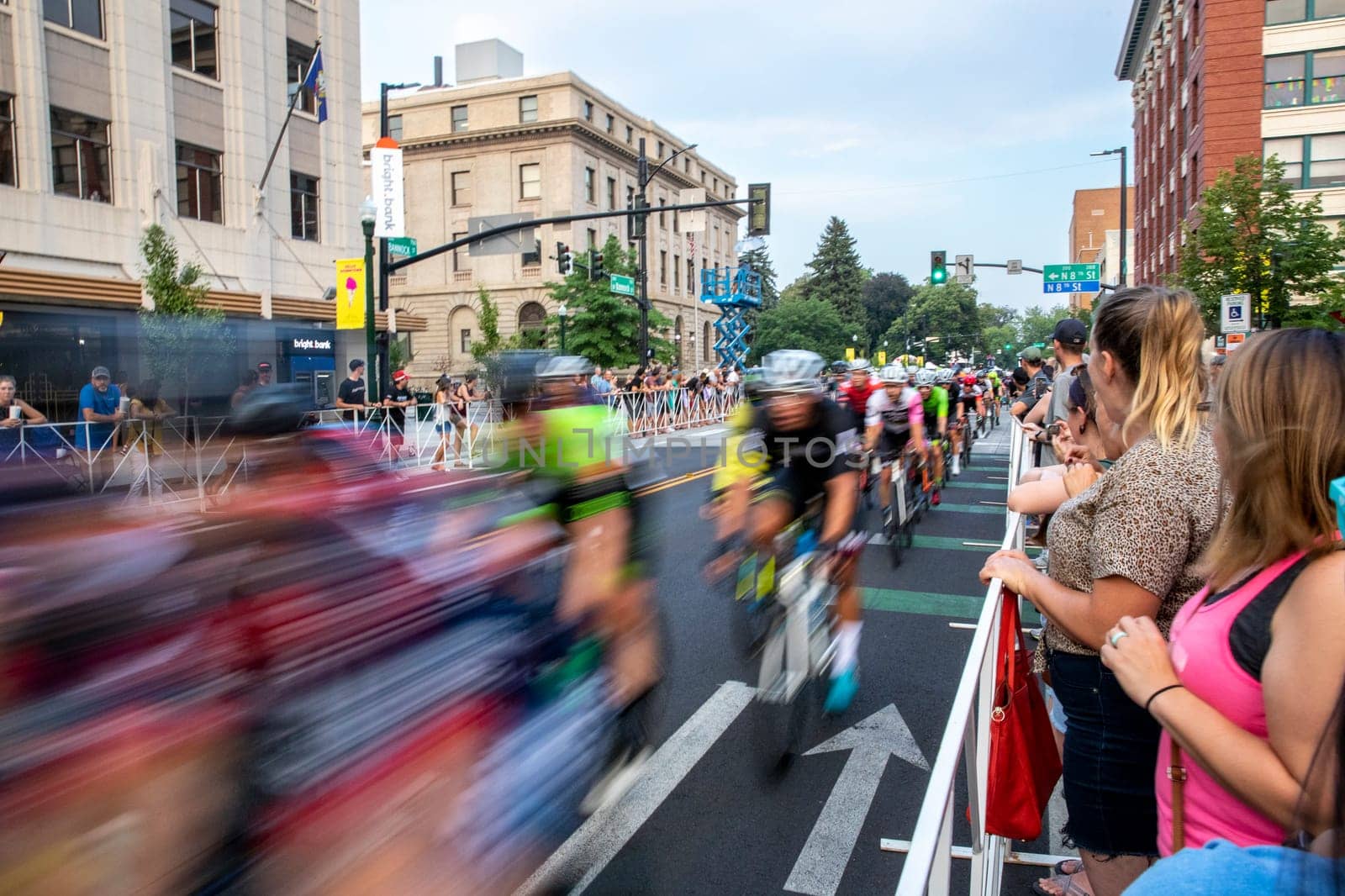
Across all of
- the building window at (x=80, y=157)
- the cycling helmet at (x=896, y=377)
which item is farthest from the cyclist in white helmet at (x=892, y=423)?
the building window at (x=80, y=157)

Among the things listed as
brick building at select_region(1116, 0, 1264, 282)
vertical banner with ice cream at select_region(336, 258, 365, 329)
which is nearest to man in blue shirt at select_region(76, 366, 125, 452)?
vertical banner with ice cream at select_region(336, 258, 365, 329)

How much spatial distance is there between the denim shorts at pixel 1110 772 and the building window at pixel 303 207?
2805 centimetres

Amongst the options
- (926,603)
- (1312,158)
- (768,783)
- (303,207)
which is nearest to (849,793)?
(768,783)

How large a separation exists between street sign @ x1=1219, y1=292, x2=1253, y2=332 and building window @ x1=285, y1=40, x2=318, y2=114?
23936 mm

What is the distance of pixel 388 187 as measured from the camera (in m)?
22.1

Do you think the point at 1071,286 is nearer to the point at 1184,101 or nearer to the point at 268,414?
the point at 1184,101

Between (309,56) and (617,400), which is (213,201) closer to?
(309,56)

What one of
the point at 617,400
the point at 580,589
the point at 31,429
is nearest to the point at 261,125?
the point at 617,400

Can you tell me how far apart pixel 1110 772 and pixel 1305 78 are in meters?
39.5

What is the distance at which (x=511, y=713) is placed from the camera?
337cm

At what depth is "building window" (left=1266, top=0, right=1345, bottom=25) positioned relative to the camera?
3198cm

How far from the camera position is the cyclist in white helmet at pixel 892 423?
398 inches

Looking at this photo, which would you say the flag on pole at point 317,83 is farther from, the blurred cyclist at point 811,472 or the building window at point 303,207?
the blurred cyclist at point 811,472

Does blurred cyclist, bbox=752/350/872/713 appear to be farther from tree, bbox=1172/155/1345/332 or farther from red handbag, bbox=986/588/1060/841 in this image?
tree, bbox=1172/155/1345/332
